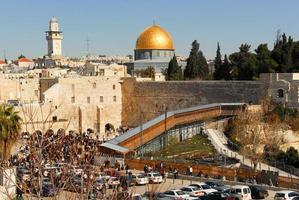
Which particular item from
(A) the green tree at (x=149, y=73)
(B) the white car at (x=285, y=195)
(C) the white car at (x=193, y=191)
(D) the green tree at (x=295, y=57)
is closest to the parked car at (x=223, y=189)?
(C) the white car at (x=193, y=191)

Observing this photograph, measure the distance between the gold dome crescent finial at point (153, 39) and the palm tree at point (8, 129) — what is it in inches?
1792

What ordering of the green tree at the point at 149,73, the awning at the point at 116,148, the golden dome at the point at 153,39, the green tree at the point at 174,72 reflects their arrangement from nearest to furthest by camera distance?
1. the awning at the point at 116,148
2. the green tree at the point at 174,72
3. the green tree at the point at 149,73
4. the golden dome at the point at 153,39

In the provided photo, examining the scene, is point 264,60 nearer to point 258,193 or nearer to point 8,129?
point 258,193

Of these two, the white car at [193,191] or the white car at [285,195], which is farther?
the white car at [193,191]

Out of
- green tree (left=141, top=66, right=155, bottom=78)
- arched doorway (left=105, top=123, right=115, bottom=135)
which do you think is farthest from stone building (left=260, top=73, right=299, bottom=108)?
green tree (left=141, top=66, right=155, bottom=78)

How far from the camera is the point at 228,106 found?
3669 cm

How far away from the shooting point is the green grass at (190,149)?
2979 centimetres

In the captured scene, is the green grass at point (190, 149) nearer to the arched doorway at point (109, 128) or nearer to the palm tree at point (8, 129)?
the palm tree at point (8, 129)

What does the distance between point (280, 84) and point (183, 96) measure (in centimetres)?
881

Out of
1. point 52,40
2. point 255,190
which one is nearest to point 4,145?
point 255,190

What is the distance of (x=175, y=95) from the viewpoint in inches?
1763

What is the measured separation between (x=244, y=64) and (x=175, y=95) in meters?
5.74

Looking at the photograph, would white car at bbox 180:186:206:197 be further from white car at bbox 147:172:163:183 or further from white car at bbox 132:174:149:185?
white car at bbox 132:174:149:185

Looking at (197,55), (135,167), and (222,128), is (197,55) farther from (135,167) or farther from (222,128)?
(135,167)
